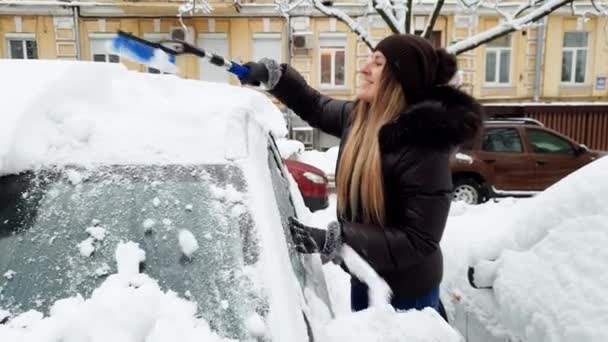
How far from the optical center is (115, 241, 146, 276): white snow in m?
1.22

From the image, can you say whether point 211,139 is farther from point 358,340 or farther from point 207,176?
point 358,340

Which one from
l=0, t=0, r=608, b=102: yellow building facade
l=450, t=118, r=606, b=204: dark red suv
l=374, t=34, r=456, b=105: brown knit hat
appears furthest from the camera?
l=0, t=0, r=608, b=102: yellow building facade

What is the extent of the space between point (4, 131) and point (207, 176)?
0.52 meters


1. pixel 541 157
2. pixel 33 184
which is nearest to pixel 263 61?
pixel 33 184

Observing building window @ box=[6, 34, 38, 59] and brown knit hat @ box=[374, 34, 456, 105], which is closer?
brown knit hat @ box=[374, 34, 456, 105]

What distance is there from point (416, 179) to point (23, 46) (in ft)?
55.0

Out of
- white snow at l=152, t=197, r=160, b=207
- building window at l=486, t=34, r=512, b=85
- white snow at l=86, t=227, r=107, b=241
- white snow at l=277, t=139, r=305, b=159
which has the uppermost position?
building window at l=486, t=34, r=512, b=85

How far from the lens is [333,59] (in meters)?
15.9

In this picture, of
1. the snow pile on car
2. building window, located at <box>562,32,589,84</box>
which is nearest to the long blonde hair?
the snow pile on car

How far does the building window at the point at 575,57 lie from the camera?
15.7m

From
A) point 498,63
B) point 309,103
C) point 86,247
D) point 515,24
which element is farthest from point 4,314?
point 498,63

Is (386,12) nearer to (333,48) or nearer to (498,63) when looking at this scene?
(333,48)

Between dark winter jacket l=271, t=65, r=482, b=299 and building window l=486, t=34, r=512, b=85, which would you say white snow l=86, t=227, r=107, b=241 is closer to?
dark winter jacket l=271, t=65, r=482, b=299

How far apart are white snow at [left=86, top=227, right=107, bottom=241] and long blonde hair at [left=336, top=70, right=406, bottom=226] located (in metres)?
0.96
